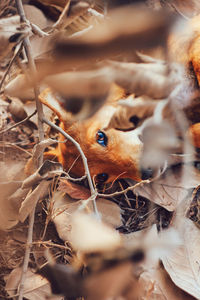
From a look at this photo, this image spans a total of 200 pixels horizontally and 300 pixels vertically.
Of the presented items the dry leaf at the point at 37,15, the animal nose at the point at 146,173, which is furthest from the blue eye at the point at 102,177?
the dry leaf at the point at 37,15

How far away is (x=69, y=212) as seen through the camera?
3.67ft

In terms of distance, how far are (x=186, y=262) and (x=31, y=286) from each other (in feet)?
1.53

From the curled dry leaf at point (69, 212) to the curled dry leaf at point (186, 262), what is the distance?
21 cm

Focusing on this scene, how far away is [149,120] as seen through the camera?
52cm

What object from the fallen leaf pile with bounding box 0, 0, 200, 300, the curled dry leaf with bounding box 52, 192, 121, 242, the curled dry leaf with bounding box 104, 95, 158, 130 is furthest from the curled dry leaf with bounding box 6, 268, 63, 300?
the curled dry leaf with bounding box 104, 95, 158, 130

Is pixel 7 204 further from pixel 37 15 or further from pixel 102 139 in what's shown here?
pixel 37 15

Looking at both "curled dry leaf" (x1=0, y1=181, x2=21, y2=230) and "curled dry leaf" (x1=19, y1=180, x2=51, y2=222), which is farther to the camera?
"curled dry leaf" (x1=0, y1=181, x2=21, y2=230)

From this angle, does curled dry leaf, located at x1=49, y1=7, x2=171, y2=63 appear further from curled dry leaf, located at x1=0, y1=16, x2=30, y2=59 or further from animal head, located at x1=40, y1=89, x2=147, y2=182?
animal head, located at x1=40, y1=89, x2=147, y2=182

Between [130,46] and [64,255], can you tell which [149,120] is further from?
[64,255]

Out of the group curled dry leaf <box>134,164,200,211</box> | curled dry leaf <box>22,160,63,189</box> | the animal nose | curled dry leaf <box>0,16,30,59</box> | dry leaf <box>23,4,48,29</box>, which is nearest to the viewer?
curled dry leaf <box>0,16,30,59</box>

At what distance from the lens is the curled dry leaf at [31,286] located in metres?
0.99

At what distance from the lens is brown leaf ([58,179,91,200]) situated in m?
1.15

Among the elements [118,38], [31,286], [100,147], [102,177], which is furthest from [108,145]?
[118,38]

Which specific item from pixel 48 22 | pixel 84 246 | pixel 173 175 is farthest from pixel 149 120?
pixel 48 22
